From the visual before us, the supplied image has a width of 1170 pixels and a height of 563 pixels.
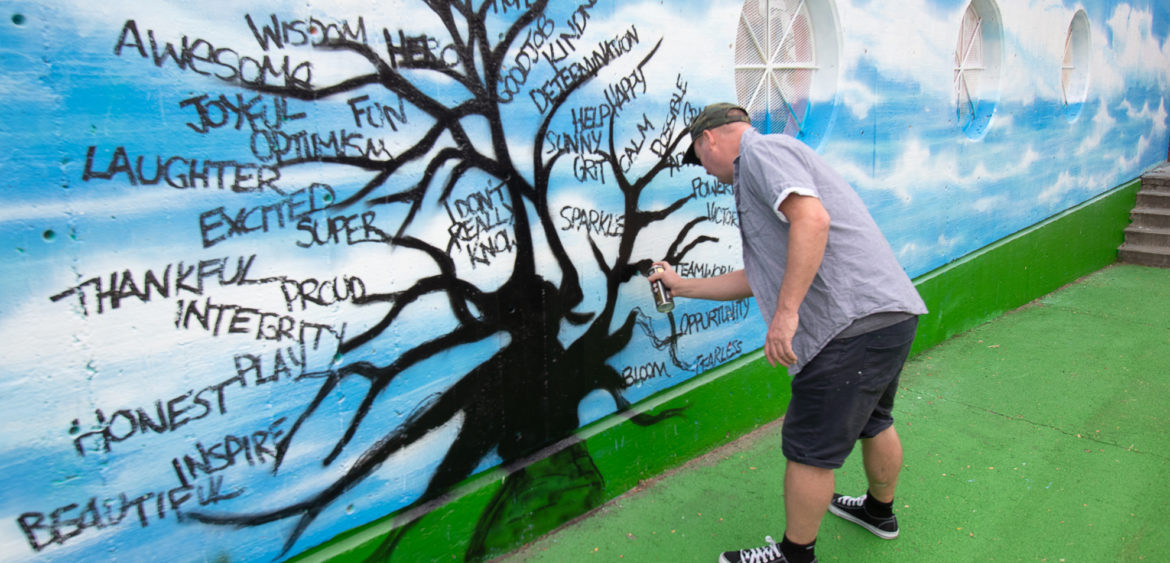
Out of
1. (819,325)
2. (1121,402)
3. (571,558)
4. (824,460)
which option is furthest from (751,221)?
(1121,402)

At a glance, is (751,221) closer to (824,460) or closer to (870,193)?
(824,460)

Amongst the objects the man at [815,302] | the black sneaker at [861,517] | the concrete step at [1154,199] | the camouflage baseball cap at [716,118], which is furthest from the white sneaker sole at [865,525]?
the concrete step at [1154,199]

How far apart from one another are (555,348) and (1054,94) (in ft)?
18.9

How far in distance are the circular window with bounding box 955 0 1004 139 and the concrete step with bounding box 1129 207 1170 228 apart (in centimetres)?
382

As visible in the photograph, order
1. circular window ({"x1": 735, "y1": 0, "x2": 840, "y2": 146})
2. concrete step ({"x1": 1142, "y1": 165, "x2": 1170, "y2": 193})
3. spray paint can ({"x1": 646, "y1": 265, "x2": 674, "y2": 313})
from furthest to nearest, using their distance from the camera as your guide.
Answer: concrete step ({"x1": 1142, "y1": 165, "x2": 1170, "y2": 193}) < circular window ({"x1": 735, "y1": 0, "x2": 840, "y2": 146}) < spray paint can ({"x1": 646, "y1": 265, "x2": 674, "y2": 313})

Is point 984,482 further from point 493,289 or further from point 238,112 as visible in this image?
point 238,112

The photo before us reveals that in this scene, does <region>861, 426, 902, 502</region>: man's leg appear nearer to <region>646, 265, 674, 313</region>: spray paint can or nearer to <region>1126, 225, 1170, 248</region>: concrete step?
<region>646, 265, 674, 313</region>: spray paint can

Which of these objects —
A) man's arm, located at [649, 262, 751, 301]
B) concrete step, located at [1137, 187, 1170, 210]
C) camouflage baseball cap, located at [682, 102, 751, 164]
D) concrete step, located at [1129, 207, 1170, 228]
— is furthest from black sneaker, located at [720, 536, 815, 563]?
concrete step, located at [1137, 187, 1170, 210]

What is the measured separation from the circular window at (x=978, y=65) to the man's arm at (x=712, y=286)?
138 inches

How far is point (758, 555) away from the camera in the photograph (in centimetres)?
268

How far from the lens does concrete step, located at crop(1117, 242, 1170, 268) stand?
24.6 ft

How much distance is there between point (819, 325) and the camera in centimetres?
240

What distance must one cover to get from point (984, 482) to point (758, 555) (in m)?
1.44

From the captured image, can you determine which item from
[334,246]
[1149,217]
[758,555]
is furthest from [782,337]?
[1149,217]
